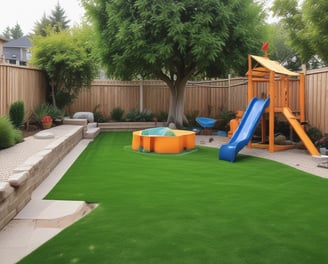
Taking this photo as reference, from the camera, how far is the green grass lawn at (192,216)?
3.29m

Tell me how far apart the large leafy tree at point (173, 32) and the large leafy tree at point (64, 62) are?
1.10 metres

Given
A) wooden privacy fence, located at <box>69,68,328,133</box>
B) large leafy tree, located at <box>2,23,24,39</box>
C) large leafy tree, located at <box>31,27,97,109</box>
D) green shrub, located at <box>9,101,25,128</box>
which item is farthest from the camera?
large leafy tree, located at <box>2,23,24,39</box>

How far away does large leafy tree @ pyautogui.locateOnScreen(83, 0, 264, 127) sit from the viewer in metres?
12.9

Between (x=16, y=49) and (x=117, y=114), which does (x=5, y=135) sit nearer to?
(x=117, y=114)

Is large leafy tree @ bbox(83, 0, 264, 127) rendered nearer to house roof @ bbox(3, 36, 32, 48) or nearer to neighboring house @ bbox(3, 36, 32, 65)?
house roof @ bbox(3, 36, 32, 48)

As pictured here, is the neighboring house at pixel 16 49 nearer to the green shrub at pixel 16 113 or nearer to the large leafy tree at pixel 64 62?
the large leafy tree at pixel 64 62

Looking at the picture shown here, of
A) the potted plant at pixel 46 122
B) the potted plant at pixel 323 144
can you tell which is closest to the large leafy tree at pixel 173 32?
the potted plant at pixel 46 122

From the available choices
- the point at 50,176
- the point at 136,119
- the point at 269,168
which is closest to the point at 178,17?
the point at 136,119

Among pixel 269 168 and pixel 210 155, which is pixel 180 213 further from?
pixel 210 155

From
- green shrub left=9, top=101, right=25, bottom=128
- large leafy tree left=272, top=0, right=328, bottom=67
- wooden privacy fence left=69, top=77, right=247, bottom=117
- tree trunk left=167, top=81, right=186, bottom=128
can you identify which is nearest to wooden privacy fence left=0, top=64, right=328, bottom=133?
wooden privacy fence left=69, top=77, right=247, bottom=117

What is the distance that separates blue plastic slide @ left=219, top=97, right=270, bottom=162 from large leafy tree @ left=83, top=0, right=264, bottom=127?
3.30m

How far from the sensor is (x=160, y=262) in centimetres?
310

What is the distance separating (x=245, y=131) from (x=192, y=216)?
5665mm

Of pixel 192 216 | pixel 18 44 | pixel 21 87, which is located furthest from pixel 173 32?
pixel 18 44
